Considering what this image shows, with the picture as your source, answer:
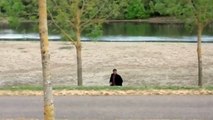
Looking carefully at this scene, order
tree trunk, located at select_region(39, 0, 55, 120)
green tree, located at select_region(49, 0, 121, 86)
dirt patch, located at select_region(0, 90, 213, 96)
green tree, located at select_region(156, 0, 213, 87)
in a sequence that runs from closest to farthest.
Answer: tree trunk, located at select_region(39, 0, 55, 120)
dirt patch, located at select_region(0, 90, 213, 96)
green tree, located at select_region(49, 0, 121, 86)
green tree, located at select_region(156, 0, 213, 87)

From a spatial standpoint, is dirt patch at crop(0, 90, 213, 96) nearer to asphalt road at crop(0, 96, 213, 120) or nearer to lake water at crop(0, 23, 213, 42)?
asphalt road at crop(0, 96, 213, 120)

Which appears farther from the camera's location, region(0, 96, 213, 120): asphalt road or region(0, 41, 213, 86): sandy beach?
region(0, 41, 213, 86): sandy beach

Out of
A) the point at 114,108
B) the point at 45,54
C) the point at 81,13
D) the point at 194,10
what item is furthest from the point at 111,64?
the point at 45,54

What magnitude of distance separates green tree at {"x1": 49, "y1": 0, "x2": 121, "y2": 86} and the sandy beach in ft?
20.7

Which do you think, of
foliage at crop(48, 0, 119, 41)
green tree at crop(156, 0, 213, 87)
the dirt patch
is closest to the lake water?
green tree at crop(156, 0, 213, 87)

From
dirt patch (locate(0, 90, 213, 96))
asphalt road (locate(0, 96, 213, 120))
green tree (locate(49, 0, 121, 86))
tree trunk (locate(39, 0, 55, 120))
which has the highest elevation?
green tree (locate(49, 0, 121, 86))

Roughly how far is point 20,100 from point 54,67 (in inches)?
740

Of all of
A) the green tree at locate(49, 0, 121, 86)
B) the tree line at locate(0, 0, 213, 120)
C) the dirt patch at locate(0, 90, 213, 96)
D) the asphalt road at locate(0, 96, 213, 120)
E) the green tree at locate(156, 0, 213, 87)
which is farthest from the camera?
the green tree at locate(156, 0, 213, 87)

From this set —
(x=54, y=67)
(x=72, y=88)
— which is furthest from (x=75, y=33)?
(x=54, y=67)

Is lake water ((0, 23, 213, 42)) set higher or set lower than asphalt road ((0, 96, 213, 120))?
higher

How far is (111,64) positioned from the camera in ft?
115

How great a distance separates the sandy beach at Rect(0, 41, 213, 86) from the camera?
2892 cm

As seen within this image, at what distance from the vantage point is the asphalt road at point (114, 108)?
13578 millimetres

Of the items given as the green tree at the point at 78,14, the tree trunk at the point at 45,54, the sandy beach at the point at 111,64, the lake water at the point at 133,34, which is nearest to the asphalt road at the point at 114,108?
the tree trunk at the point at 45,54
